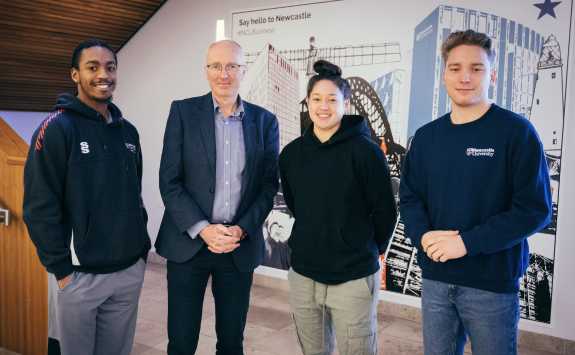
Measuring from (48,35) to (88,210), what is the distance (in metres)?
3.83

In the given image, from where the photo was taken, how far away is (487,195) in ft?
5.61

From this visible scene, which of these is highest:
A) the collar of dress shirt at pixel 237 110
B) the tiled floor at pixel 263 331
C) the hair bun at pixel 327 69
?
the hair bun at pixel 327 69

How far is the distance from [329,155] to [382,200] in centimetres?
29

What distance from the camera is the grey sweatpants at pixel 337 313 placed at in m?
1.98

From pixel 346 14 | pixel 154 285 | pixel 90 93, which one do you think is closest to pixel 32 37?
pixel 154 285

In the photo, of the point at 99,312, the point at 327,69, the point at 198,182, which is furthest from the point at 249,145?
the point at 99,312

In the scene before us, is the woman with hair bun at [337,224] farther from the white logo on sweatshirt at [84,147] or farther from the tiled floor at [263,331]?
the tiled floor at [263,331]

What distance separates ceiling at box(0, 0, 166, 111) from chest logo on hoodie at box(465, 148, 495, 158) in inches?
173

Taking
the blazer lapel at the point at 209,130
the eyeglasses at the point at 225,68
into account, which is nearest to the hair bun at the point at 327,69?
the eyeglasses at the point at 225,68

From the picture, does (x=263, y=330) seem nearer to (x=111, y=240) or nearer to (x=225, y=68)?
(x=111, y=240)

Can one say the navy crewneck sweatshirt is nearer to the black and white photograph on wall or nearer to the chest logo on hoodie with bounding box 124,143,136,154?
the chest logo on hoodie with bounding box 124,143,136,154

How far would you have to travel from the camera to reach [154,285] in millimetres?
4785

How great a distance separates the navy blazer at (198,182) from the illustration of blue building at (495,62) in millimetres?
1953

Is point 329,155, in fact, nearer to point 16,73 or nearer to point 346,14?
point 346,14
